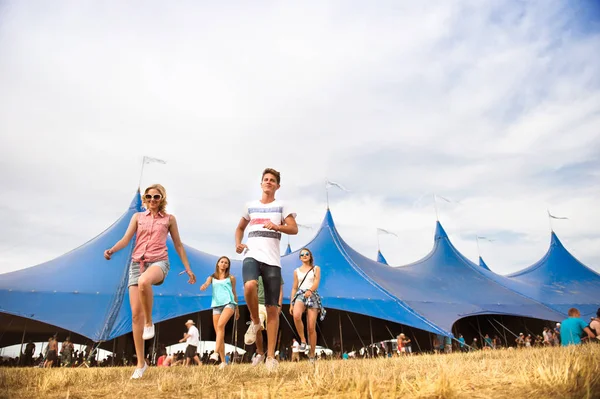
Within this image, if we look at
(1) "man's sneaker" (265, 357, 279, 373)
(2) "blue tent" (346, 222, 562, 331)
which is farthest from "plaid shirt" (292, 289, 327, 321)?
(2) "blue tent" (346, 222, 562, 331)

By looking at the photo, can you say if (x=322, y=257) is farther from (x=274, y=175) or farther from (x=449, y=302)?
(x=274, y=175)

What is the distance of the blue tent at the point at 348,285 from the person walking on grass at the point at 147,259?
707cm

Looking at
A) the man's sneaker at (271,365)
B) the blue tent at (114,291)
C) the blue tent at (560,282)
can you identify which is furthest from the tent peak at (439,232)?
the man's sneaker at (271,365)

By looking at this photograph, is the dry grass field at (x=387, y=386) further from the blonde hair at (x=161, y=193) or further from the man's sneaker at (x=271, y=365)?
the blonde hair at (x=161, y=193)

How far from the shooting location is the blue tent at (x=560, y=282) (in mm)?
14609

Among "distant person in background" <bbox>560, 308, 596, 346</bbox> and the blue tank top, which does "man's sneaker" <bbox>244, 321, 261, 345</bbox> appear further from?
"distant person in background" <bbox>560, 308, 596, 346</bbox>

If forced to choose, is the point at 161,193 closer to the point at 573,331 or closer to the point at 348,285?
the point at 573,331

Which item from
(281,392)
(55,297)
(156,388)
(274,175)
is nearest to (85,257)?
(55,297)

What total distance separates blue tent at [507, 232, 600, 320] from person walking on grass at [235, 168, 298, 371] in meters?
13.5

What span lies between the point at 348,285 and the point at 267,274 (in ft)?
25.6

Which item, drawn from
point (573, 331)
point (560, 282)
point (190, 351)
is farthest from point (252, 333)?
point (560, 282)

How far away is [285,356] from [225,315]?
345 inches

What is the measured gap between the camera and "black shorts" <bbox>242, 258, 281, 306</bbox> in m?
3.29

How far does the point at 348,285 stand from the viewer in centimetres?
1085
